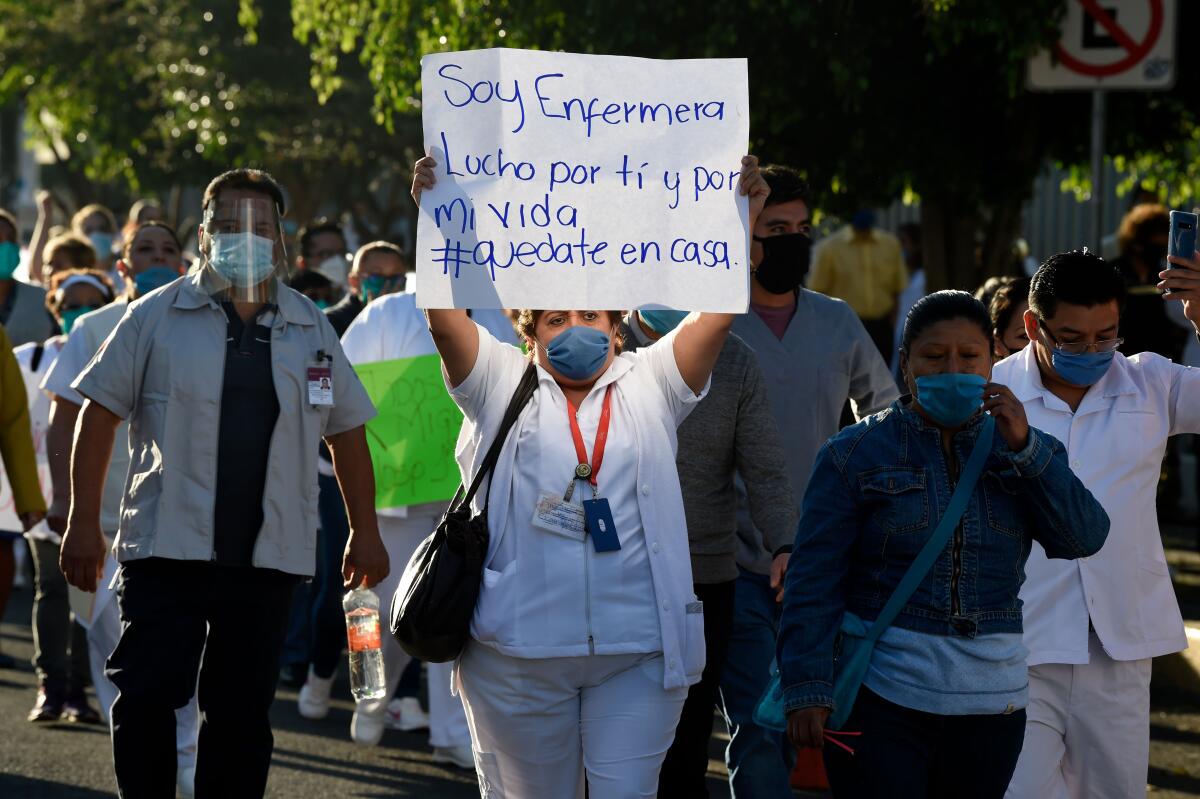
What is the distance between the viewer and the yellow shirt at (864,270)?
14500 millimetres

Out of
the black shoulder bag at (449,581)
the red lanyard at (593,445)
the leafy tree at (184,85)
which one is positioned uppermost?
the leafy tree at (184,85)

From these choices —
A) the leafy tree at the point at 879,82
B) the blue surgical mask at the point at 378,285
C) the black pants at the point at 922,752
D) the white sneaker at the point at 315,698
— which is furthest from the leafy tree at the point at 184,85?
the black pants at the point at 922,752

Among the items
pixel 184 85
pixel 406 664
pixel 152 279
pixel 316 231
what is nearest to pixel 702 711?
pixel 406 664

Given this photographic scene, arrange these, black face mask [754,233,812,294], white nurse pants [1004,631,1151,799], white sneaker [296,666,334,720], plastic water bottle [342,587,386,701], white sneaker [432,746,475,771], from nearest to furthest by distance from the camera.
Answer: white nurse pants [1004,631,1151,799]
black face mask [754,233,812,294]
plastic water bottle [342,587,386,701]
white sneaker [432,746,475,771]
white sneaker [296,666,334,720]

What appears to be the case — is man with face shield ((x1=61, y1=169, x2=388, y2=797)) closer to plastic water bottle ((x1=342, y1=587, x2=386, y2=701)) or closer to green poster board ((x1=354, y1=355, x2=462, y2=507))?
plastic water bottle ((x1=342, y1=587, x2=386, y2=701))

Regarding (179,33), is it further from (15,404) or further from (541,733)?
(541,733)

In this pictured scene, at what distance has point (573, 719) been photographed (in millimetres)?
4562

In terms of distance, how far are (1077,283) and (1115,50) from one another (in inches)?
178

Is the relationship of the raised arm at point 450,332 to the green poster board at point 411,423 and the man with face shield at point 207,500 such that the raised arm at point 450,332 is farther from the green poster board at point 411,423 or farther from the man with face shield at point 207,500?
the green poster board at point 411,423

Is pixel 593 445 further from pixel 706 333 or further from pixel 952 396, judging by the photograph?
pixel 952 396

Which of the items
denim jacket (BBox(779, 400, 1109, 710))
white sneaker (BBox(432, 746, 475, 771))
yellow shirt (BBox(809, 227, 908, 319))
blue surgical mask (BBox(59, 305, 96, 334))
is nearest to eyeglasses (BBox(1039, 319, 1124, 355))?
denim jacket (BBox(779, 400, 1109, 710))

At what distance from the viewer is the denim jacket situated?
13.9 ft

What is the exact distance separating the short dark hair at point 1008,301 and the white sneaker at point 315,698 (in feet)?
12.5

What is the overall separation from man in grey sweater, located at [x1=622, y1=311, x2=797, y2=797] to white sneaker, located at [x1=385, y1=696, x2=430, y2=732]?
2957 millimetres
